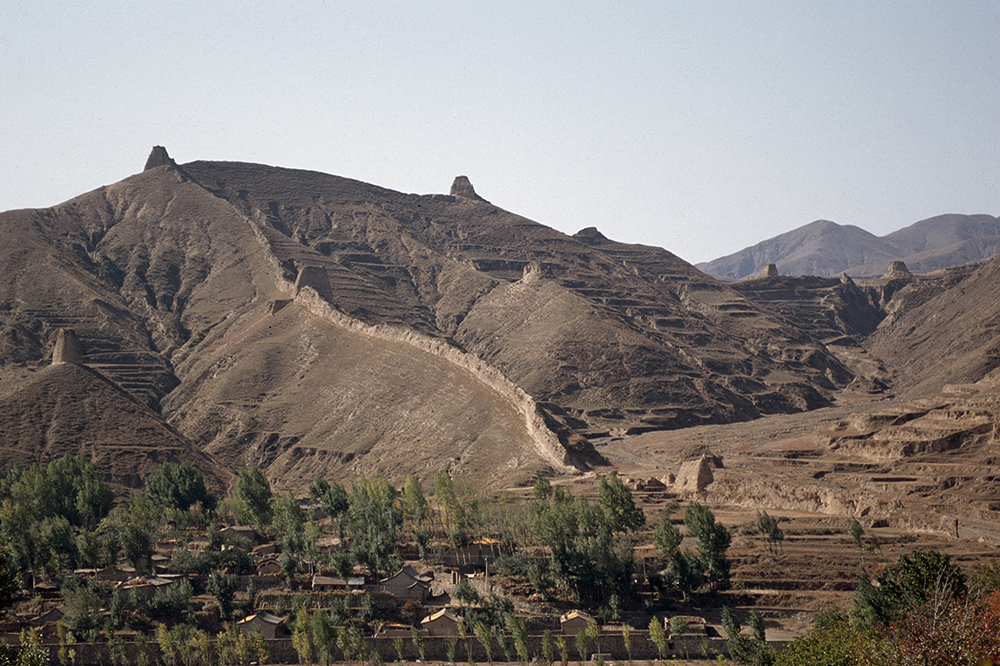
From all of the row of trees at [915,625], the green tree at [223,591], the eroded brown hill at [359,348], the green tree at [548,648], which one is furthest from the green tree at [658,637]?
the eroded brown hill at [359,348]

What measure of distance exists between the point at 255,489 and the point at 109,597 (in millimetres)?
17291

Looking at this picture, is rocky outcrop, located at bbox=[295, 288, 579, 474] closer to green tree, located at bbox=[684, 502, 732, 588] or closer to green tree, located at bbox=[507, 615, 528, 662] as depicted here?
green tree, located at bbox=[684, 502, 732, 588]

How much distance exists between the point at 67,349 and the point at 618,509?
240 feet

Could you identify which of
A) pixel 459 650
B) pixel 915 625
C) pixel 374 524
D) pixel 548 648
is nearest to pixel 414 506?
pixel 374 524

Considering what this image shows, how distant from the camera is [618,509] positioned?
68.9 metres

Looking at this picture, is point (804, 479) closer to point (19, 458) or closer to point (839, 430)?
point (839, 430)

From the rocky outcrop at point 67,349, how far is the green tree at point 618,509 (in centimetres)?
7093

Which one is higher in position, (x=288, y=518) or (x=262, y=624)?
(x=288, y=518)

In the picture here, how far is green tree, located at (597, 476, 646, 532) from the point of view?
68.6 m

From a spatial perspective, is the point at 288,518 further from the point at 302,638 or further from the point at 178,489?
the point at 302,638

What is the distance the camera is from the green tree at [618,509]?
68.6 meters

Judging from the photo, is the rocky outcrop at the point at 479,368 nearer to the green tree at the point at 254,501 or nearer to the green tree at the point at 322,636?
the green tree at the point at 254,501

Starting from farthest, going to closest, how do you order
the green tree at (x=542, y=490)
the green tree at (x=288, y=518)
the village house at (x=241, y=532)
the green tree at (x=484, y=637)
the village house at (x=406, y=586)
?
the village house at (x=241, y=532) < the green tree at (x=288, y=518) < the green tree at (x=542, y=490) < the village house at (x=406, y=586) < the green tree at (x=484, y=637)

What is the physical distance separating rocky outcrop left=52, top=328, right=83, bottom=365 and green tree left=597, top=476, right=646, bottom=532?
7093 centimetres
